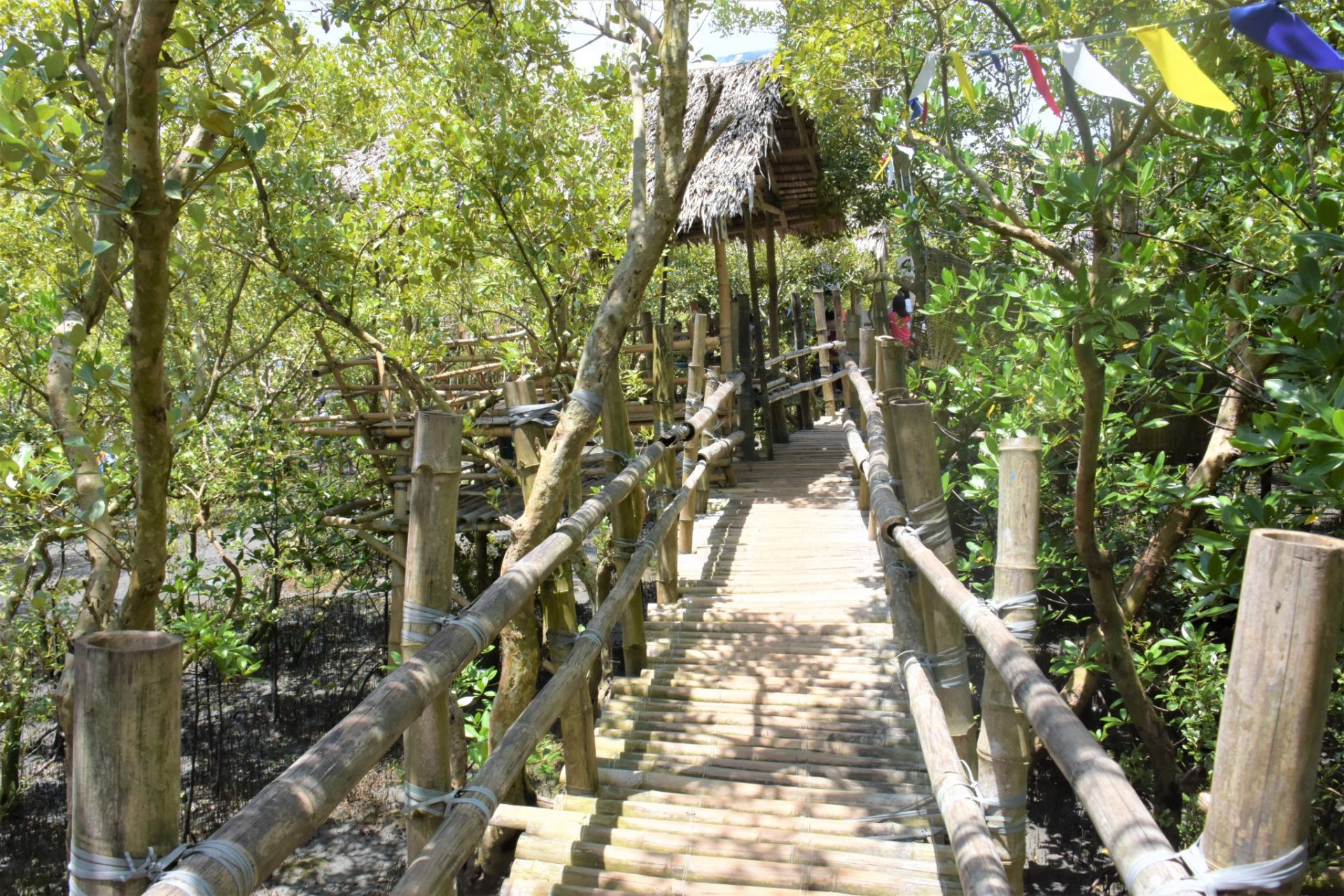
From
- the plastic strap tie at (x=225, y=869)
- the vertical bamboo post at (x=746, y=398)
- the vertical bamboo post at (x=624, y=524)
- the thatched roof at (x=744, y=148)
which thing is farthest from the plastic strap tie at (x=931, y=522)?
the thatched roof at (x=744, y=148)

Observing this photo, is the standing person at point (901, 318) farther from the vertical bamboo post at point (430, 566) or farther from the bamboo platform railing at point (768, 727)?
the vertical bamboo post at point (430, 566)

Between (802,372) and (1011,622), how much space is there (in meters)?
10.3

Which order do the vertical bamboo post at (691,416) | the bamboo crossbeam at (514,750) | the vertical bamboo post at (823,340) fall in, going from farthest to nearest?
1. the vertical bamboo post at (823,340)
2. the vertical bamboo post at (691,416)
3. the bamboo crossbeam at (514,750)

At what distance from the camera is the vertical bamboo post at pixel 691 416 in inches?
200

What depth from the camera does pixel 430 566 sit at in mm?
1968

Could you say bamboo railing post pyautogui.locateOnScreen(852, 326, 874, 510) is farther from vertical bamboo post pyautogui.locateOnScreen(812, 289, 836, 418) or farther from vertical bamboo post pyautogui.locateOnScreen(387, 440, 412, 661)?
vertical bamboo post pyautogui.locateOnScreen(812, 289, 836, 418)

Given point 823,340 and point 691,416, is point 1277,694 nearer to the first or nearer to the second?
point 691,416

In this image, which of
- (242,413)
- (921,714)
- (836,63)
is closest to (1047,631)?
(836,63)

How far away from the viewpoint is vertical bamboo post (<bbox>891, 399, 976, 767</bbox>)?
95.0 inches

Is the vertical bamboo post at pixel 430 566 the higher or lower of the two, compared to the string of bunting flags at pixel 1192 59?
lower

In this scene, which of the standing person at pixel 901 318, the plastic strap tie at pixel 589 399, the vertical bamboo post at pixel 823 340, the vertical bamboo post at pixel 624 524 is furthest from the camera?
the vertical bamboo post at pixel 823 340

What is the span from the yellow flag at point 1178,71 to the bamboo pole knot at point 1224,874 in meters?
→ 0.90

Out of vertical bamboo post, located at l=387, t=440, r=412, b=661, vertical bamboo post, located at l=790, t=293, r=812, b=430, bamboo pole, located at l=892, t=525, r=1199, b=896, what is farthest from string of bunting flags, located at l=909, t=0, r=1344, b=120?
vertical bamboo post, located at l=790, t=293, r=812, b=430

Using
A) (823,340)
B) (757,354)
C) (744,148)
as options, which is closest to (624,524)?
(744,148)
